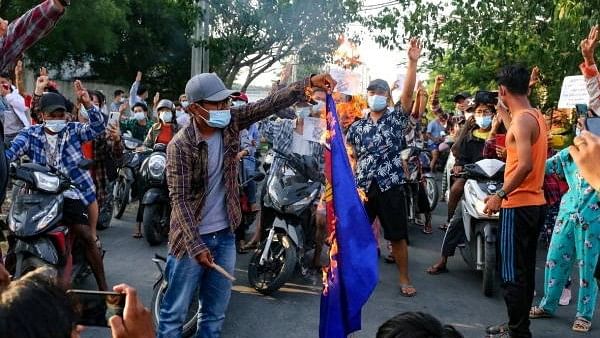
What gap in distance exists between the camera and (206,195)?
3256mm

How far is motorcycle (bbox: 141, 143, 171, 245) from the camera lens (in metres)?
6.50

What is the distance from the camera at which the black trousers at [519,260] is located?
12.8 feet

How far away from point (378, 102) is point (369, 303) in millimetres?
1775

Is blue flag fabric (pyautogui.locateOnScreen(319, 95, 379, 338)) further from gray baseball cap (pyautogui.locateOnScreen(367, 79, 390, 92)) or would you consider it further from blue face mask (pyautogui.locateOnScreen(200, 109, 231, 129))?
gray baseball cap (pyautogui.locateOnScreen(367, 79, 390, 92))

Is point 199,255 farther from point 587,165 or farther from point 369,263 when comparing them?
point 587,165

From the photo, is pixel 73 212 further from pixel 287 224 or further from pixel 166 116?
pixel 166 116

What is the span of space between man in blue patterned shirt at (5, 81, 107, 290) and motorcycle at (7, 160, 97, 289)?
4.9 inches

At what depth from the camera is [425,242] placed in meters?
7.49

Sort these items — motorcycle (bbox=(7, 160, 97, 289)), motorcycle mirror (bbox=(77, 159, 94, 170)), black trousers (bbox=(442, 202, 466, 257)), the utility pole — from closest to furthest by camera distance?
motorcycle (bbox=(7, 160, 97, 289)) → motorcycle mirror (bbox=(77, 159, 94, 170)) → black trousers (bbox=(442, 202, 466, 257)) → the utility pole

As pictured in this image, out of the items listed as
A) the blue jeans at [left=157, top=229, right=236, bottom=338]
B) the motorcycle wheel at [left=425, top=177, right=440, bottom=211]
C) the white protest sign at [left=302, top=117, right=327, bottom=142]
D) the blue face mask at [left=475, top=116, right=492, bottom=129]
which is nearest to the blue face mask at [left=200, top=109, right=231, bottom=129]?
the blue jeans at [left=157, top=229, right=236, bottom=338]

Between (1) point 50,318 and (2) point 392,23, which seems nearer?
(1) point 50,318

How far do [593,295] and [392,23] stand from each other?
227 inches

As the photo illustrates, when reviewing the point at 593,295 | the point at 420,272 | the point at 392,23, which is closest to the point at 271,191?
the point at 420,272

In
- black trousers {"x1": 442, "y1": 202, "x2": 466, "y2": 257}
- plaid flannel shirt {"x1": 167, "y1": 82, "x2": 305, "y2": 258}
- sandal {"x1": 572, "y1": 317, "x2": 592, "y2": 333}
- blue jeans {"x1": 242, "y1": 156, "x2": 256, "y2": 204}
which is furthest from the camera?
blue jeans {"x1": 242, "y1": 156, "x2": 256, "y2": 204}
